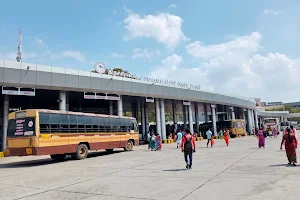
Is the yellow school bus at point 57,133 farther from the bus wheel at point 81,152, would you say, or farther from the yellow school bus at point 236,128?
the yellow school bus at point 236,128

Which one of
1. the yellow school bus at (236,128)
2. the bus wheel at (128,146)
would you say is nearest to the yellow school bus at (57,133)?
the bus wheel at (128,146)

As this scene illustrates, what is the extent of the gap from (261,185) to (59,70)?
20483 millimetres

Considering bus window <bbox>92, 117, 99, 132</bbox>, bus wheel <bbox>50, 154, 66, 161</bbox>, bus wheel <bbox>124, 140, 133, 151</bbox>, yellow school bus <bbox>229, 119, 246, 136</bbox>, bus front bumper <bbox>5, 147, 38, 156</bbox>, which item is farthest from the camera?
yellow school bus <bbox>229, 119, 246, 136</bbox>

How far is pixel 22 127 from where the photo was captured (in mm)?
14961

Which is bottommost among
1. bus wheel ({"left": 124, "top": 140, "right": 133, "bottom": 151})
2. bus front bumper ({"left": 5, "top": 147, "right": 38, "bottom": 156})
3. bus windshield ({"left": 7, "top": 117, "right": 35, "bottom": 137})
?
bus wheel ({"left": 124, "top": 140, "right": 133, "bottom": 151})

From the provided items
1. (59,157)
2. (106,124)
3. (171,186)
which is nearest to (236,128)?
(106,124)

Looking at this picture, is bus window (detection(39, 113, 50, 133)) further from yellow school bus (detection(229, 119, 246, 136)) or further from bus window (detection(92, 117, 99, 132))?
yellow school bus (detection(229, 119, 246, 136))

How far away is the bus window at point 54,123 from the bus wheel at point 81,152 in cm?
215

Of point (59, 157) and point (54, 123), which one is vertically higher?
point (54, 123)

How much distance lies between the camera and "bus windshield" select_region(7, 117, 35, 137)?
579 inches

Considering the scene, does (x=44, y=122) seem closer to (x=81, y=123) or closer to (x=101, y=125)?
(x=81, y=123)

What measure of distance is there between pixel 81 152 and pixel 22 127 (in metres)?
4.37

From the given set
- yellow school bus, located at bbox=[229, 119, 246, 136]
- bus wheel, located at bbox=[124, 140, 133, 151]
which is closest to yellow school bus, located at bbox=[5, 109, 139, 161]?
bus wheel, located at bbox=[124, 140, 133, 151]

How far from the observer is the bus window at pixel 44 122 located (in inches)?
589
